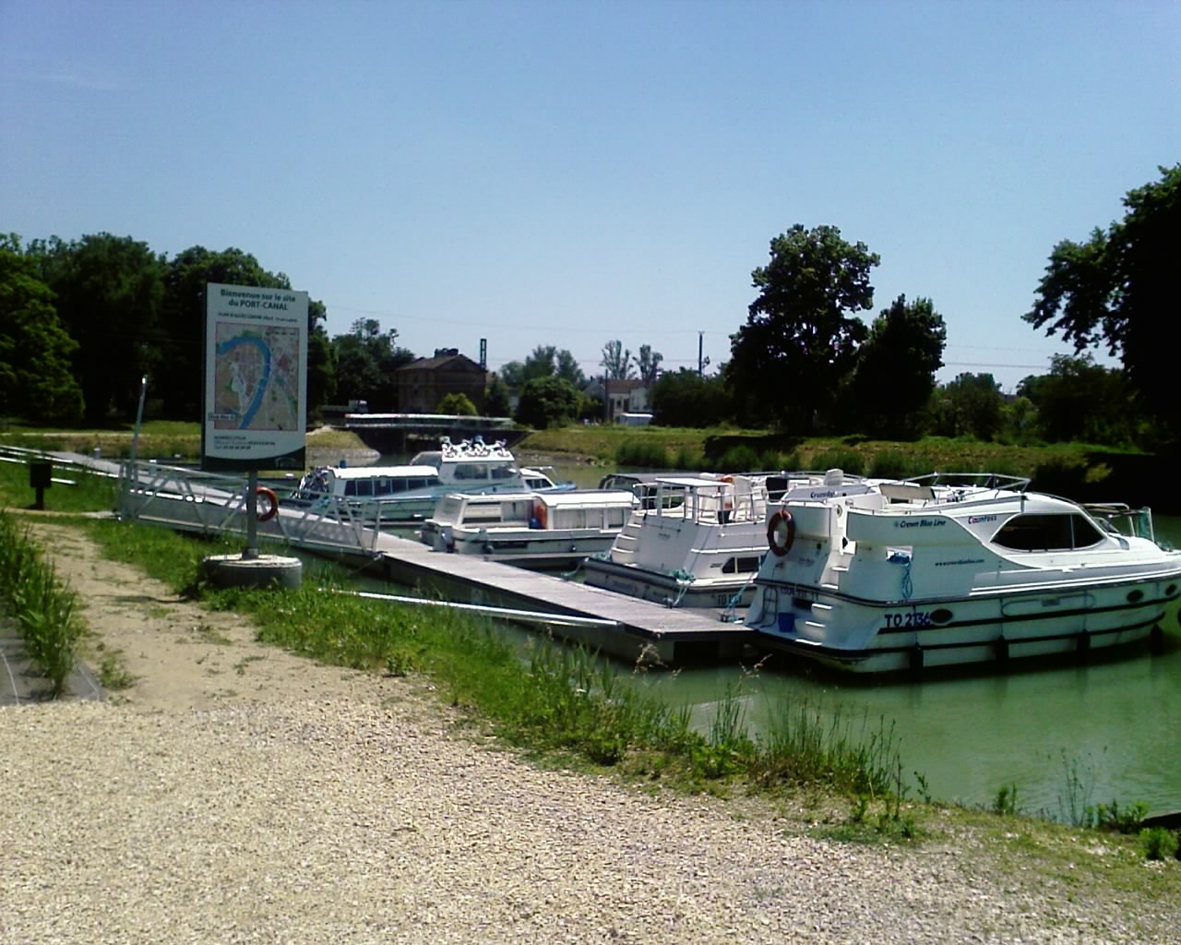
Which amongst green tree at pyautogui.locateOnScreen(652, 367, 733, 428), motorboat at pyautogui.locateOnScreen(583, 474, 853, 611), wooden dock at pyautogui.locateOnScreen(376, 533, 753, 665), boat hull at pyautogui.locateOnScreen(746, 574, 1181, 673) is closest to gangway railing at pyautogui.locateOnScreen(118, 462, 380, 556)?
wooden dock at pyautogui.locateOnScreen(376, 533, 753, 665)

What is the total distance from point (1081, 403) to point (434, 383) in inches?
3406

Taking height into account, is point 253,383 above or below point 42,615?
above

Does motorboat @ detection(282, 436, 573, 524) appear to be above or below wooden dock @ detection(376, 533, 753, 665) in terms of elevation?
above

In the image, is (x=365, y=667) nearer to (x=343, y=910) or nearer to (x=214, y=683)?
(x=214, y=683)

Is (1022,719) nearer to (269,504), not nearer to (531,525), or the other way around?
(269,504)

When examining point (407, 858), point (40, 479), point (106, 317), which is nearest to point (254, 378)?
point (407, 858)

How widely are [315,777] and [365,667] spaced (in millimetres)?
3672

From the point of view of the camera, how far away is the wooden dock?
17.8m

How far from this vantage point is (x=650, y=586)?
70.9 ft

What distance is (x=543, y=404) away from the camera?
106250mm

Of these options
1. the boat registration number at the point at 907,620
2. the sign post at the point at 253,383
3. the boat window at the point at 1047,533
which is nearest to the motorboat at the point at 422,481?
the sign post at the point at 253,383

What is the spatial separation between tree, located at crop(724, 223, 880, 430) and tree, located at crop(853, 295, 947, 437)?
1.87 m

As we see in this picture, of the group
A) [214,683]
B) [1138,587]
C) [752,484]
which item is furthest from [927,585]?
[214,683]

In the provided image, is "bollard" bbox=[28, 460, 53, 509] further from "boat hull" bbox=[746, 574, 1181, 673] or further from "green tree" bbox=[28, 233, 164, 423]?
"green tree" bbox=[28, 233, 164, 423]
